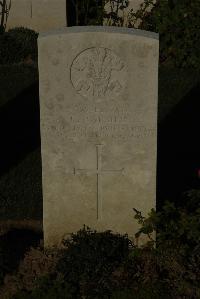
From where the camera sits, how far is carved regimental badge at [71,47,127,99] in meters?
5.47

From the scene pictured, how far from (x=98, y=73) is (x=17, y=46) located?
5.71 meters

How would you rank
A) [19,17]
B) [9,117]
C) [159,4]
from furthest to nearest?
[19,17]
[159,4]
[9,117]

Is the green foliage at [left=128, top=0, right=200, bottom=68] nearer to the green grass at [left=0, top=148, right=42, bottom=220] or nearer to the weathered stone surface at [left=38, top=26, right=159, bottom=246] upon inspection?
the green grass at [left=0, top=148, right=42, bottom=220]

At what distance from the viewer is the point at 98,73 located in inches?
219

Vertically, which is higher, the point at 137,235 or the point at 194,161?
the point at 194,161

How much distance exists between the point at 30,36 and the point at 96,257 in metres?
6.88

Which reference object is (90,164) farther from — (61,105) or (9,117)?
(9,117)

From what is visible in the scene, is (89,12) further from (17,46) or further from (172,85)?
(172,85)

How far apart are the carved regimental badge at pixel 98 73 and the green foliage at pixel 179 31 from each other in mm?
5053

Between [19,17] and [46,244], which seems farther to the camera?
[19,17]

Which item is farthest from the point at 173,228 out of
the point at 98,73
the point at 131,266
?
the point at 98,73

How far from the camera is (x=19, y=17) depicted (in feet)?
39.8

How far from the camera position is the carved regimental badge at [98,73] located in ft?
17.9

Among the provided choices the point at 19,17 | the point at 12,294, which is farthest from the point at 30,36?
the point at 12,294
